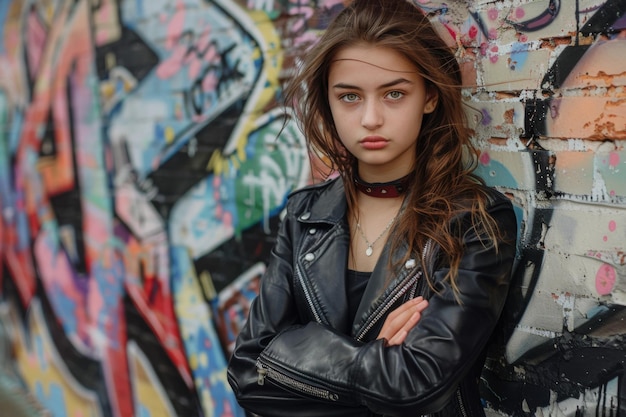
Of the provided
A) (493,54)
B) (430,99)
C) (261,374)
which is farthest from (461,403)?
(493,54)

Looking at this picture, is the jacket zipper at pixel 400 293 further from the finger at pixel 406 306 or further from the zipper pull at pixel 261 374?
the zipper pull at pixel 261 374

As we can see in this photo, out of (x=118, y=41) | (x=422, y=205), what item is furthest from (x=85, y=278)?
(x=422, y=205)

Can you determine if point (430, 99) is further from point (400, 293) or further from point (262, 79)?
point (262, 79)

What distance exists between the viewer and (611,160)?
193cm

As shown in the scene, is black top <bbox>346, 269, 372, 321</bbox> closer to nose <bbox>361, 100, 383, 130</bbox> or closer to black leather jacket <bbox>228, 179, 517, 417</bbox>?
black leather jacket <bbox>228, 179, 517, 417</bbox>

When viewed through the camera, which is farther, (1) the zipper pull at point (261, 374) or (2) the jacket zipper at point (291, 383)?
(1) the zipper pull at point (261, 374)

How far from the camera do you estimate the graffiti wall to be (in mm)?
2016

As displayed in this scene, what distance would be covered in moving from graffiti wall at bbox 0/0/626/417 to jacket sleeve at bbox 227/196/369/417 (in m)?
0.66

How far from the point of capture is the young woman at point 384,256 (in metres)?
1.83

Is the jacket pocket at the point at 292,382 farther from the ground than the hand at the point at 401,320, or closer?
closer

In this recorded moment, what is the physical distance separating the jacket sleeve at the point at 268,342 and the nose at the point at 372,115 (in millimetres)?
497

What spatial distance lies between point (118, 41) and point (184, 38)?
2.13 feet

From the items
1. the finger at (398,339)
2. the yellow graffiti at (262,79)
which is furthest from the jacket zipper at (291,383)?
the yellow graffiti at (262,79)

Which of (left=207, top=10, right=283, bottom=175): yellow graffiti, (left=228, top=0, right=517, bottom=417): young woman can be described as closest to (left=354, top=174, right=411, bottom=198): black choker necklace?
(left=228, top=0, right=517, bottom=417): young woman
